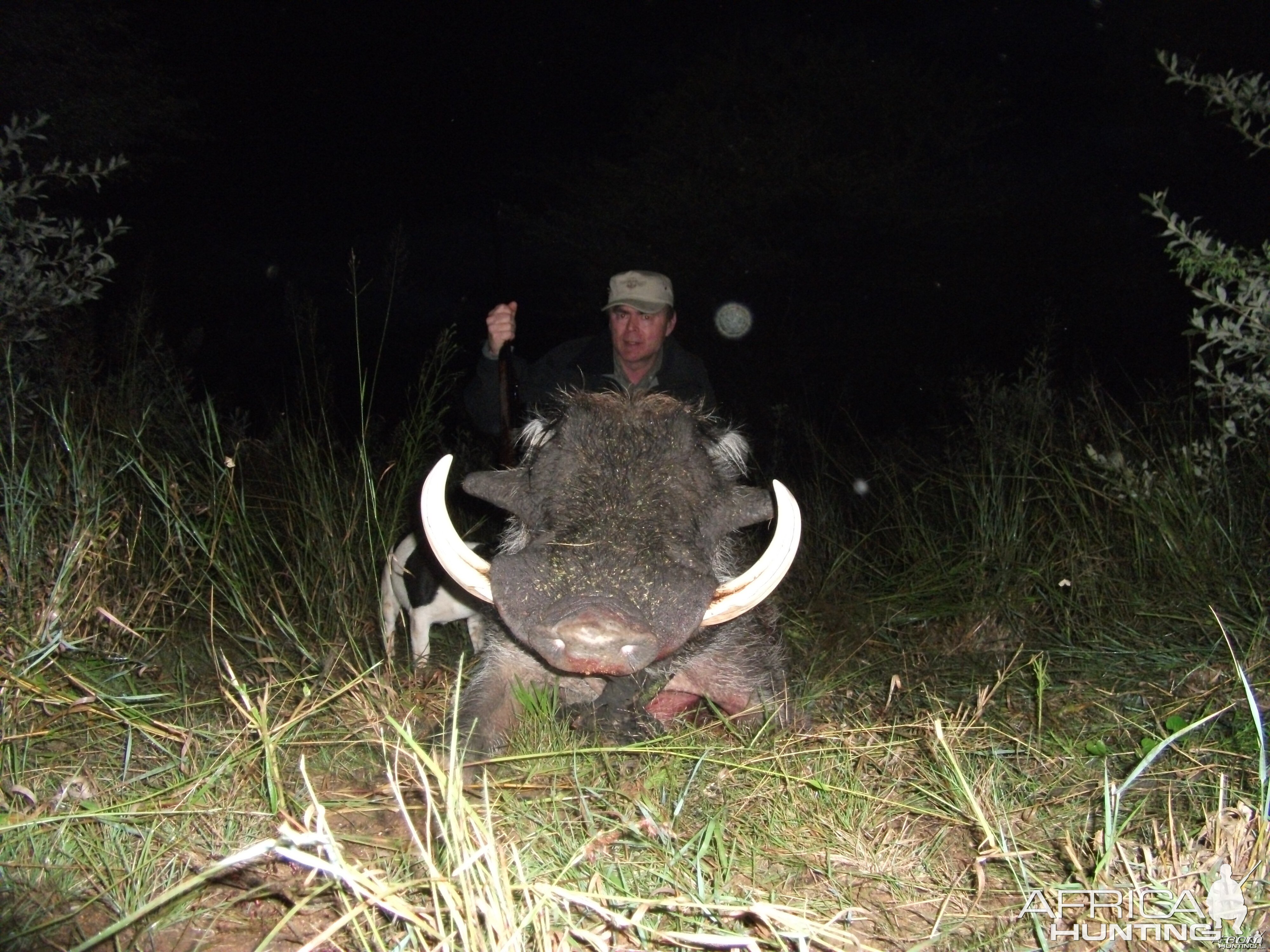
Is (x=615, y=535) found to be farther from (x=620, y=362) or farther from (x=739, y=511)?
(x=620, y=362)

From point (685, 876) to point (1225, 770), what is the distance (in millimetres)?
1459

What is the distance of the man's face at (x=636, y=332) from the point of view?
4.93 metres

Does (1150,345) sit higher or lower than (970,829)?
lower

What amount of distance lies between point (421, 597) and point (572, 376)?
1.71 m

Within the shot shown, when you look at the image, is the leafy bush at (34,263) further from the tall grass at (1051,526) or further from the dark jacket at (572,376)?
the tall grass at (1051,526)

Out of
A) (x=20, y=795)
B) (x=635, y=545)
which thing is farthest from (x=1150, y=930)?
(x=20, y=795)

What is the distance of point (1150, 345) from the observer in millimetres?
14836

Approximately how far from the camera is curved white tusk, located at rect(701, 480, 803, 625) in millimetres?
2703

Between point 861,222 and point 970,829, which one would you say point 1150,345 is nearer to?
point 861,222

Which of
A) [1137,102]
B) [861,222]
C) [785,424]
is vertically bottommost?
[785,424]

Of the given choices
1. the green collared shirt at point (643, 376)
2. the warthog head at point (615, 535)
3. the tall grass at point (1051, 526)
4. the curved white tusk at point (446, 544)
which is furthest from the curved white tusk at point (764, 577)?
the green collared shirt at point (643, 376)

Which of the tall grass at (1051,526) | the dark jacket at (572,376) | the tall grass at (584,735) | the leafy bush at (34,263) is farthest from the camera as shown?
the dark jacket at (572,376)

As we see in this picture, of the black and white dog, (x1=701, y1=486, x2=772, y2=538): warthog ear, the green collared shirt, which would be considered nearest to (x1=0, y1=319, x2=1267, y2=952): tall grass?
the black and white dog

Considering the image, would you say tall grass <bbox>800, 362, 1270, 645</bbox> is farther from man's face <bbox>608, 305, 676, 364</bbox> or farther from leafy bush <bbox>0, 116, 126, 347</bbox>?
leafy bush <bbox>0, 116, 126, 347</bbox>
